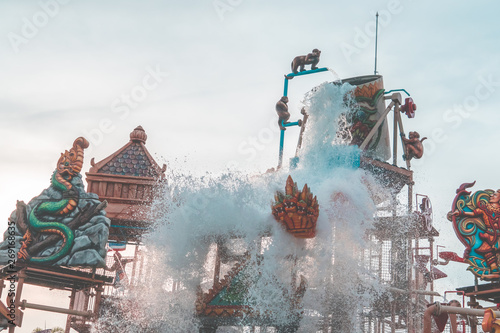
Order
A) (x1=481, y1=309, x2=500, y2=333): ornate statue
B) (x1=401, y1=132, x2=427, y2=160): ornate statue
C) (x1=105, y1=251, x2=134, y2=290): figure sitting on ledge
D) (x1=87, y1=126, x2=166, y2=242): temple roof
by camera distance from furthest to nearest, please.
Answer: (x1=105, y1=251, x2=134, y2=290): figure sitting on ledge, (x1=87, y1=126, x2=166, y2=242): temple roof, (x1=401, y1=132, x2=427, y2=160): ornate statue, (x1=481, y1=309, x2=500, y2=333): ornate statue

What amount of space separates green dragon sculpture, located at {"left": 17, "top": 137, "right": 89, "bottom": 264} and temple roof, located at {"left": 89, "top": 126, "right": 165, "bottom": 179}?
7.07ft

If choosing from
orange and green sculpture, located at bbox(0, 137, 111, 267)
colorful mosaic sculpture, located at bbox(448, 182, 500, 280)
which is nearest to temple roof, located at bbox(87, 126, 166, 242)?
orange and green sculpture, located at bbox(0, 137, 111, 267)

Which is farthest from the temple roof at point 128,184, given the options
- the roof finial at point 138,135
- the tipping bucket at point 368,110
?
the tipping bucket at point 368,110

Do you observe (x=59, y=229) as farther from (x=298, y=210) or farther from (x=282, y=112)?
(x=298, y=210)

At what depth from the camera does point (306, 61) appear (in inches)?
634

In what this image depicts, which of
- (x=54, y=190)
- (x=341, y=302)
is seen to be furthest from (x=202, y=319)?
(x=54, y=190)

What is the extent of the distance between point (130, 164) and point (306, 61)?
30.6 ft

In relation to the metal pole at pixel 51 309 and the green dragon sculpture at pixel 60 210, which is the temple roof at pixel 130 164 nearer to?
the green dragon sculpture at pixel 60 210

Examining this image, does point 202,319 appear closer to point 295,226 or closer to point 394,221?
point 295,226

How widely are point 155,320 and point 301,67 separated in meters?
7.12

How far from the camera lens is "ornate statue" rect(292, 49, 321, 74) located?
1600cm

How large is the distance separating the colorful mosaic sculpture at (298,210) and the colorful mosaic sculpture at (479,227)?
8.62 meters

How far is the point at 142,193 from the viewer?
22.4m

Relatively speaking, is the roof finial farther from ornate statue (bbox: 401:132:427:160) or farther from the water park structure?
ornate statue (bbox: 401:132:427:160)
